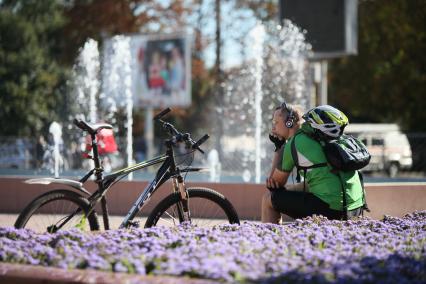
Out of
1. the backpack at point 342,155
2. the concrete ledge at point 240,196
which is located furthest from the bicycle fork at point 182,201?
the concrete ledge at point 240,196

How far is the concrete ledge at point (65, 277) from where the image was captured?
3768 millimetres

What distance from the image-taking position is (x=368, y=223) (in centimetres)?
573

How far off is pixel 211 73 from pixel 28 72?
980 centimetres

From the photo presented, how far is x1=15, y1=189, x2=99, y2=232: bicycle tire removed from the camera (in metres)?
5.42

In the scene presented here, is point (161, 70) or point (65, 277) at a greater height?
point (161, 70)

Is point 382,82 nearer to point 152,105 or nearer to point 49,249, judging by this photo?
point 152,105

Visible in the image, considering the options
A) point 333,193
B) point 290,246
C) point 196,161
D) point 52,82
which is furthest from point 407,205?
point 52,82

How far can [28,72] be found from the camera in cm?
4191

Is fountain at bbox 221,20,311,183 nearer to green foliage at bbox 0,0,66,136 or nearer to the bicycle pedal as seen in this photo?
green foliage at bbox 0,0,66,136

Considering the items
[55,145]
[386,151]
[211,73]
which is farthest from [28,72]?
Answer: [386,151]

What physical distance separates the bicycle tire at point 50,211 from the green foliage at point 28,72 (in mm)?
36491

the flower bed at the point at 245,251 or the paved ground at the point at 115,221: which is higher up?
the flower bed at the point at 245,251

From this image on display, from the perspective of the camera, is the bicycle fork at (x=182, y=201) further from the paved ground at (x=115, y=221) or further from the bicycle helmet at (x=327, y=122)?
the bicycle helmet at (x=327, y=122)

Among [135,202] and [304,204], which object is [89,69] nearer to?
[135,202]
